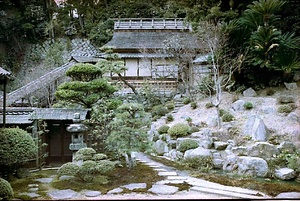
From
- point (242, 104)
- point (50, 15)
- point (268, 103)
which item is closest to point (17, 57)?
point (50, 15)

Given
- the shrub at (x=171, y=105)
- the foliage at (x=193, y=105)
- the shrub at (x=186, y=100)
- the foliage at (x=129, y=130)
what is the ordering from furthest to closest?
1. the foliage at (x=193, y=105)
2. the shrub at (x=186, y=100)
3. the shrub at (x=171, y=105)
4. the foliage at (x=129, y=130)

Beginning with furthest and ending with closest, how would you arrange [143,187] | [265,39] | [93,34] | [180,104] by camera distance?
[265,39]
[180,104]
[93,34]
[143,187]

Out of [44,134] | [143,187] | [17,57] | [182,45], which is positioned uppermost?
[182,45]

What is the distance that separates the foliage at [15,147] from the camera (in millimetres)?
3906

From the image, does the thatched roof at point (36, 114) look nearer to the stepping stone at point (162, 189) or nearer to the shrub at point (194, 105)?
the stepping stone at point (162, 189)

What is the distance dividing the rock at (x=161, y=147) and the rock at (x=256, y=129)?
1350 millimetres

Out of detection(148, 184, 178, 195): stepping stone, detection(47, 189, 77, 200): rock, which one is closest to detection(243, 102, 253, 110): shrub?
detection(148, 184, 178, 195): stepping stone

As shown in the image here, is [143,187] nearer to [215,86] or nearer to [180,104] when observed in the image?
[180,104]

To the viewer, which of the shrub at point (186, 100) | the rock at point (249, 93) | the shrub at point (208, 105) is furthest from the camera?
the rock at point (249, 93)

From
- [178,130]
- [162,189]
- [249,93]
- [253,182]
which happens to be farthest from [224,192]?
[249,93]

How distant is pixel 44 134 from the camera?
4715mm

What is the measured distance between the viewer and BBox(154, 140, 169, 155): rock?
5.38 meters

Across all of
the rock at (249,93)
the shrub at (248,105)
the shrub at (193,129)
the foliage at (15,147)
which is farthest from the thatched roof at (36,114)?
the rock at (249,93)

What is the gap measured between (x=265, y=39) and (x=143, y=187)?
376 cm
